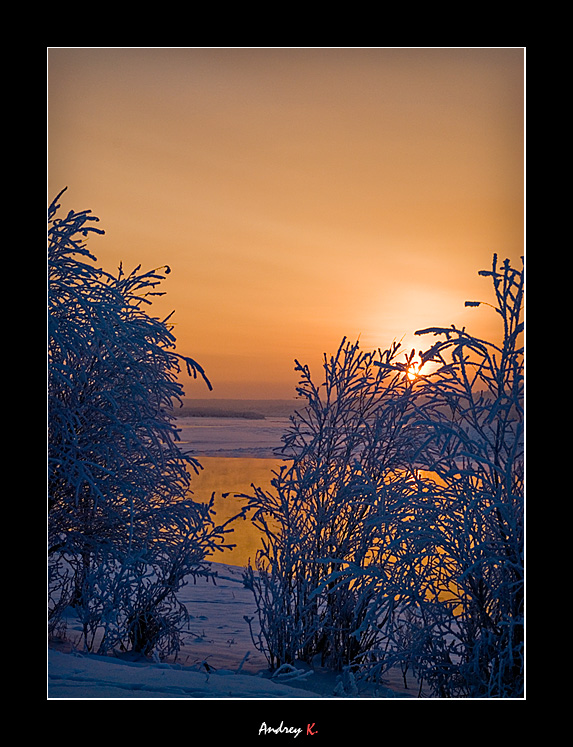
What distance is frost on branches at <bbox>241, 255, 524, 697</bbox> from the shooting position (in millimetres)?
3586

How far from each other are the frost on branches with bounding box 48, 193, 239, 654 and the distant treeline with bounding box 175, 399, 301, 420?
12cm

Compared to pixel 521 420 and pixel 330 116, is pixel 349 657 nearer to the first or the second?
pixel 521 420

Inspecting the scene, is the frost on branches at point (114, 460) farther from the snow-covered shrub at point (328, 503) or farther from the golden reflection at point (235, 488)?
the snow-covered shrub at point (328, 503)

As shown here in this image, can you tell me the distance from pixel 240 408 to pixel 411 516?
3.64ft

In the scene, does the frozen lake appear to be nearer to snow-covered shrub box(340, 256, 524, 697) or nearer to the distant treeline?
the distant treeline

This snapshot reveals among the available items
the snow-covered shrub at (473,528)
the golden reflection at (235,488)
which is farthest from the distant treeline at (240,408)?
the snow-covered shrub at (473,528)

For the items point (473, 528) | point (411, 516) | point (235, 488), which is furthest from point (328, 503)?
point (473, 528)

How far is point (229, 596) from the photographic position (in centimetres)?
413

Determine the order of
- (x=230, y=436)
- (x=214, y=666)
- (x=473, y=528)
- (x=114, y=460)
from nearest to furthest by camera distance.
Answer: (x=473, y=528) < (x=214, y=666) < (x=114, y=460) < (x=230, y=436)

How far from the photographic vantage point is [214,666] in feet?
12.7

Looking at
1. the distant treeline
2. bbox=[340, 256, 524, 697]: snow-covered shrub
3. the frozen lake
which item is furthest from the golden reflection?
bbox=[340, 256, 524, 697]: snow-covered shrub

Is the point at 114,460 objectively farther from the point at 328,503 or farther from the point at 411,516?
the point at 411,516

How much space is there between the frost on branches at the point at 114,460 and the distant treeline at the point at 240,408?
0.12m
